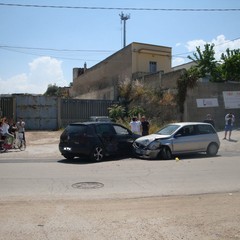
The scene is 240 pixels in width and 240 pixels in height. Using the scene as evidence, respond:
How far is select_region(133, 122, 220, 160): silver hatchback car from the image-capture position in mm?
15586

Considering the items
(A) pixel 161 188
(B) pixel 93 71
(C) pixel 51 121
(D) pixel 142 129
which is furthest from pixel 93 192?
(B) pixel 93 71

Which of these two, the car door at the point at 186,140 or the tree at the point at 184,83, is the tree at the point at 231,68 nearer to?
the tree at the point at 184,83

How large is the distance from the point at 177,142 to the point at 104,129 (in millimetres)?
2982

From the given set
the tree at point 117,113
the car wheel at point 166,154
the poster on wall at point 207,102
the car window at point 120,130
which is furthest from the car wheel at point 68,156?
the tree at point 117,113

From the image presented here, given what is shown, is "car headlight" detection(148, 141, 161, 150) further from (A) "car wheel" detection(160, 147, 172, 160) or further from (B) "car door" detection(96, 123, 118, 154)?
(B) "car door" detection(96, 123, 118, 154)

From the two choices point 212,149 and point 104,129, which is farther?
point 212,149

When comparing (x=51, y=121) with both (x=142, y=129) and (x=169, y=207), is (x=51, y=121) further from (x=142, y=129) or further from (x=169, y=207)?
(x=169, y=207)

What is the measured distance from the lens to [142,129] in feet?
63.3

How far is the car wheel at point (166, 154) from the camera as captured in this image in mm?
15586

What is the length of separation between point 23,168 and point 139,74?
26879 millimetres

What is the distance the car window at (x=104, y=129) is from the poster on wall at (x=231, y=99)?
553 inches

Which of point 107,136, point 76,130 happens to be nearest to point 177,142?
point 107,136

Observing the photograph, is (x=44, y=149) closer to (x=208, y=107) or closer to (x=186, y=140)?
(x=186, y=140)

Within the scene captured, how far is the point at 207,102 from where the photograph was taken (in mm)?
27188
